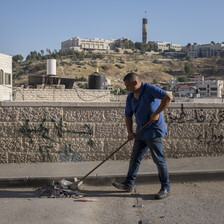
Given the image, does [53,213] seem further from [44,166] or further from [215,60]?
[215,60]

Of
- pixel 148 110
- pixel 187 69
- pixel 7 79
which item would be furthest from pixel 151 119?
pixel 187 69

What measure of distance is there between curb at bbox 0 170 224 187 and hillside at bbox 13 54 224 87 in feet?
373

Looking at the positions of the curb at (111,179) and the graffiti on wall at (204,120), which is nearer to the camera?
the curb at (111,179)

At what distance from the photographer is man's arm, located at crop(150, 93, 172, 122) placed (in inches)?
168

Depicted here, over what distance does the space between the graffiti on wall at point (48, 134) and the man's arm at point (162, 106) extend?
7.28 ft

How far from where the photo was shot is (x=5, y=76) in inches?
892

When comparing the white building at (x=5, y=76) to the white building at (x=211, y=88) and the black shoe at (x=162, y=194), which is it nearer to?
the black shoe at (x=162, y=194)

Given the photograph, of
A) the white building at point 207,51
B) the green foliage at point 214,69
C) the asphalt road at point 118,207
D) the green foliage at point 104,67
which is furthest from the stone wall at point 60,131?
the white building at point 207,51

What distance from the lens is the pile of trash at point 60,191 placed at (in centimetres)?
474

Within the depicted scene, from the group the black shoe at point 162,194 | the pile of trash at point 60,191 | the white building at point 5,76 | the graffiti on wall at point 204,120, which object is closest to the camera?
the black shoe at point 162,194

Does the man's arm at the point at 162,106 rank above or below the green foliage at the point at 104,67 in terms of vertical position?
below

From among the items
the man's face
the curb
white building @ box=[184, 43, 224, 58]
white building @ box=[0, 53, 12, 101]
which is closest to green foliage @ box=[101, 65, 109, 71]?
white building @ box=[184, 43, 224, 58]

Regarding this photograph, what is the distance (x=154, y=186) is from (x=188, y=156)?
1697 millimetres

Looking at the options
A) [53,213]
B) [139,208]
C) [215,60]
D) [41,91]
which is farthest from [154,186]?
[215,60]
